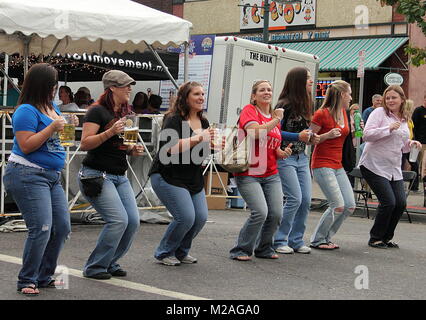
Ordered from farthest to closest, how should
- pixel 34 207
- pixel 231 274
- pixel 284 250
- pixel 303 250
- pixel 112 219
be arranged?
pixel 303 250 < pixel 284 250 < pixel 231 274 < pixel 112 219 < pixel 34 207

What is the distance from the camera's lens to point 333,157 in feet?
29.7

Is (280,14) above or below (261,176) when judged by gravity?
above

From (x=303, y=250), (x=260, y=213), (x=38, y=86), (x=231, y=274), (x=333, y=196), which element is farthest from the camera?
(x=333, y=196)

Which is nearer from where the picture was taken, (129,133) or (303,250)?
(129,133)

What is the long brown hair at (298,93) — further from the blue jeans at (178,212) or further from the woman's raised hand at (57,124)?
the woman's raised hand at (57,124)

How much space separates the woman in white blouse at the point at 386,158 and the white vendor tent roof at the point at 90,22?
9.25ft

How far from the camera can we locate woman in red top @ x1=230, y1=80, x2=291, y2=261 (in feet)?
26.4

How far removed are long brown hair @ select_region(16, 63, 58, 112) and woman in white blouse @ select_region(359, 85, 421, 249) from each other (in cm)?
441

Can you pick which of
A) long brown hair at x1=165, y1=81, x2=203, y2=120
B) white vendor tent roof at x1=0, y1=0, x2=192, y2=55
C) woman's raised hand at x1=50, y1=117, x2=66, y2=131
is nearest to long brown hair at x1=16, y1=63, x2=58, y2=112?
woman's raised hand at x1=50, y1=117, x2=66, y2=131

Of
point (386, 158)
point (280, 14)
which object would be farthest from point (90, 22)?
point (280, 14)

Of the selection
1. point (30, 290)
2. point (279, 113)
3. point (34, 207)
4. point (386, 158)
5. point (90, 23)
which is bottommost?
point (30, 290)

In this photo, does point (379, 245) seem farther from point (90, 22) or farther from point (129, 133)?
point (90, 22)

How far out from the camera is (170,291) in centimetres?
664

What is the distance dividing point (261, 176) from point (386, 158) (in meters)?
2.03
